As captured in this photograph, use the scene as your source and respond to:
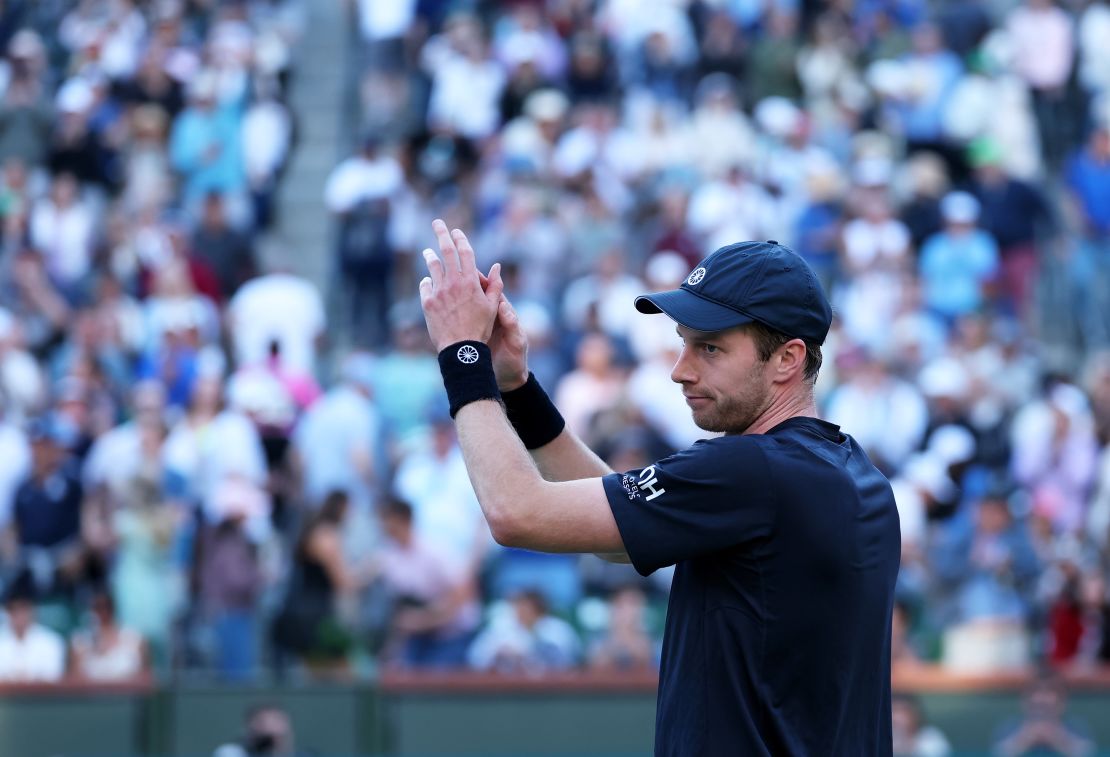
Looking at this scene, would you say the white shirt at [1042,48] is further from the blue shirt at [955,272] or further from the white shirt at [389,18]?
the white shirt at [389,18]

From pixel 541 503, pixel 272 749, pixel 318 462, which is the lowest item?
pixel 272 749

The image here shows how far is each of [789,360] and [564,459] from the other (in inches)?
27.5

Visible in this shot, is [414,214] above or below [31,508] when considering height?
above

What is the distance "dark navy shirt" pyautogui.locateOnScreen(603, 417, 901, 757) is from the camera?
3502 mm

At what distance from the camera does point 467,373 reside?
367 centimetres

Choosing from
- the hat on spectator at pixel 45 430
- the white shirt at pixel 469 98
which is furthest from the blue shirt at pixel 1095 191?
the hat on spectator at pixel 45 430

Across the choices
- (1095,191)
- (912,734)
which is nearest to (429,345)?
(912,734)

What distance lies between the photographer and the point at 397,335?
44.8ft

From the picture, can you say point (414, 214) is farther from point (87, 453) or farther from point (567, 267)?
point (87, 453)

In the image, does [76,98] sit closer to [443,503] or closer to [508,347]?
[443,503]

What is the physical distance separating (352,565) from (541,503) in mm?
8054

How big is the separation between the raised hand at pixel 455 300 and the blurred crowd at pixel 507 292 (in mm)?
7476

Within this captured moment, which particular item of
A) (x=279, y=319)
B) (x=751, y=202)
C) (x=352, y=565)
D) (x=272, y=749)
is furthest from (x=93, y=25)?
(x=272, y=749)

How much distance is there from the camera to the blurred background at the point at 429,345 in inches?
443
